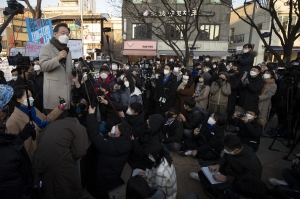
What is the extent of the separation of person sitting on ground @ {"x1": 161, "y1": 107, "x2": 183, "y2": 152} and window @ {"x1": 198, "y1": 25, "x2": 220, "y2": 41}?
731 inches

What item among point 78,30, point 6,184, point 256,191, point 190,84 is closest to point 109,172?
point 6,184

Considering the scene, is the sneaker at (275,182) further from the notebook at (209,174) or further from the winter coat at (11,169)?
the winter coat at (11,169)

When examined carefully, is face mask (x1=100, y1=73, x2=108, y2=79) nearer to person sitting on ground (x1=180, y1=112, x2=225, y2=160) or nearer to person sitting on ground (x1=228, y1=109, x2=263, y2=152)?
person sitting on ground (x1=180, y1=112, x2=225, y2=160)

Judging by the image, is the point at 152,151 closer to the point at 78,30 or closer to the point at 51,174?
the point at 51,174

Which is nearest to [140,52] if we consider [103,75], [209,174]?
[103,75]

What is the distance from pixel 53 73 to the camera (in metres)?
2.51

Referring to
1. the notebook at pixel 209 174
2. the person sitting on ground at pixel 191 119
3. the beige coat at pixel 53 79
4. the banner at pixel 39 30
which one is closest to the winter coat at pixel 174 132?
the person sitting on ground at pixel 191 119

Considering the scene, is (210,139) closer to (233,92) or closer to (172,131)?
(172,131)

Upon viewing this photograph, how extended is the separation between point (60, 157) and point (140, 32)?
19997 mm

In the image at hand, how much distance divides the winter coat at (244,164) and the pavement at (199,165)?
56 centimetres

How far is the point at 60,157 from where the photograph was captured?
6.20 feet

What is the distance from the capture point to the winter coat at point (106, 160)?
239 cm

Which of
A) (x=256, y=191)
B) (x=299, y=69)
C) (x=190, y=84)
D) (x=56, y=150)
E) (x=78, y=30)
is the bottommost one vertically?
(x=256, y=191)

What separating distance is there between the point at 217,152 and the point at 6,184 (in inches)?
132
